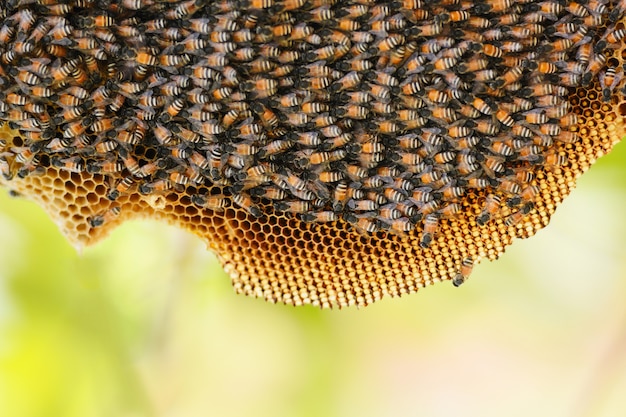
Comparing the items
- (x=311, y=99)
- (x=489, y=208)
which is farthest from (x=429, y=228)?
(x=311, y=99)

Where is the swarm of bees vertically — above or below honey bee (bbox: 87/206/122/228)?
above

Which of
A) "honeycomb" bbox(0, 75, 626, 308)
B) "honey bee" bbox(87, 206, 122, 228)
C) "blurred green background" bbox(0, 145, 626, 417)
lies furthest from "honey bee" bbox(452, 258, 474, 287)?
"blurred green background" bbox(0, 145, 626, 417)

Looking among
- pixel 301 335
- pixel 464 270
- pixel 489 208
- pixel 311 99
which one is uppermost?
pixel 311 99

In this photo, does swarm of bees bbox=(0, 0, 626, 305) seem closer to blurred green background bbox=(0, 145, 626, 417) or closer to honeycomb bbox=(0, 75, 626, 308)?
honeycomb bbox=(0, 75, 626, 308)

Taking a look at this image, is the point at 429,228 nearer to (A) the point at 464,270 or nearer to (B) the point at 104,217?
(A) the point at 464,270

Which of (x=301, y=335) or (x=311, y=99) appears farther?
(x=301, y=335)

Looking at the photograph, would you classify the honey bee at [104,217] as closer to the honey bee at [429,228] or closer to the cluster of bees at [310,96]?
the cluster of bees at [310,96]
